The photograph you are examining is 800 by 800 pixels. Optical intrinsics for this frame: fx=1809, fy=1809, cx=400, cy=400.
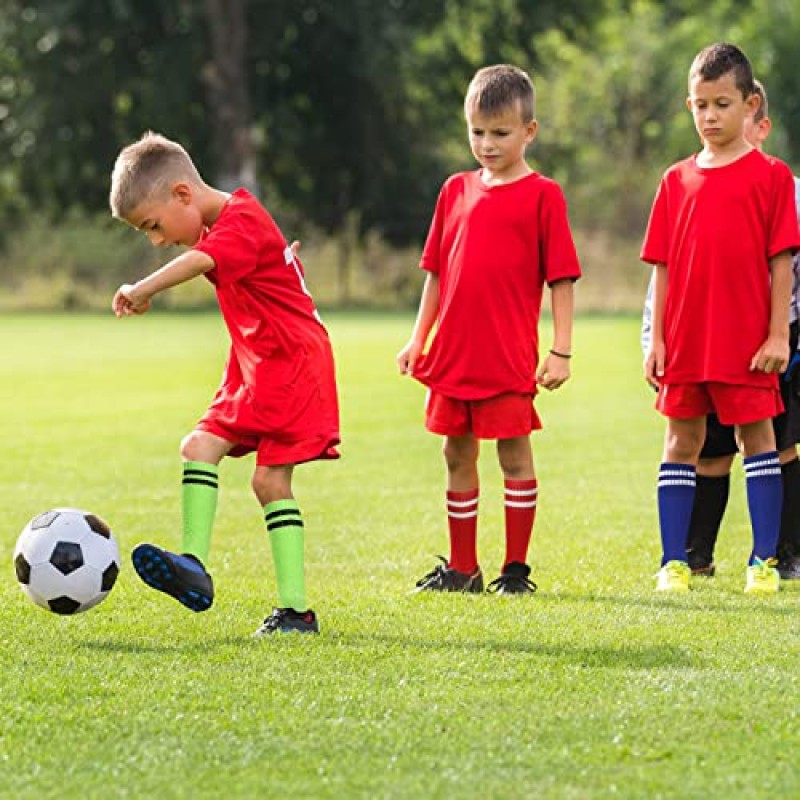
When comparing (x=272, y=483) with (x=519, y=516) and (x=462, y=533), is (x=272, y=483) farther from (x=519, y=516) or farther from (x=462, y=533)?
(x=519, y=516)

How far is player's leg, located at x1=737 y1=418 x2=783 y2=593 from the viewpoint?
22.0 feet

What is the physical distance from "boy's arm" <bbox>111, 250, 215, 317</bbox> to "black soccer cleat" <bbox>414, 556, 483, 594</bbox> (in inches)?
65.3

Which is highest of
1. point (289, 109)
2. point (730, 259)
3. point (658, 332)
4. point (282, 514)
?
point (289, 109)

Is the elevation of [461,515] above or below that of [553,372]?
below

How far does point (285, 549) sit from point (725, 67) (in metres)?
2.36

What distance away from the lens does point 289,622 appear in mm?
5691

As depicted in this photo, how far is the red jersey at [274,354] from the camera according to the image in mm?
5789

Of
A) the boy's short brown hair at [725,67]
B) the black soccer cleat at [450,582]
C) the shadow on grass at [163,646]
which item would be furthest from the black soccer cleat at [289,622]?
the boy's short brown hair at [725,67]

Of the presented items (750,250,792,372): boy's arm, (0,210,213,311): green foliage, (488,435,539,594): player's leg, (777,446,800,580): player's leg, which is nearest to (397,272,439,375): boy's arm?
(488,435,539,594): player's leg

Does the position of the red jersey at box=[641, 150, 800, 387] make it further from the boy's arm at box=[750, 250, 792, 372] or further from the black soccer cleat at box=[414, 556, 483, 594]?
the black soccer cleat at box=[414, 556, 483, 594]

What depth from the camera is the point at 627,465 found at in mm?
10906

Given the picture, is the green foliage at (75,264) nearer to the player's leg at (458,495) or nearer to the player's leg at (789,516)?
the player's leg at (789,516)

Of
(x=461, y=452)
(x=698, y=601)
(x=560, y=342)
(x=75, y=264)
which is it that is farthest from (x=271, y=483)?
(x=75, y=264)

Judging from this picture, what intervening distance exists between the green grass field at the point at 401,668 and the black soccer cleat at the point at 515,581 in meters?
0.10
